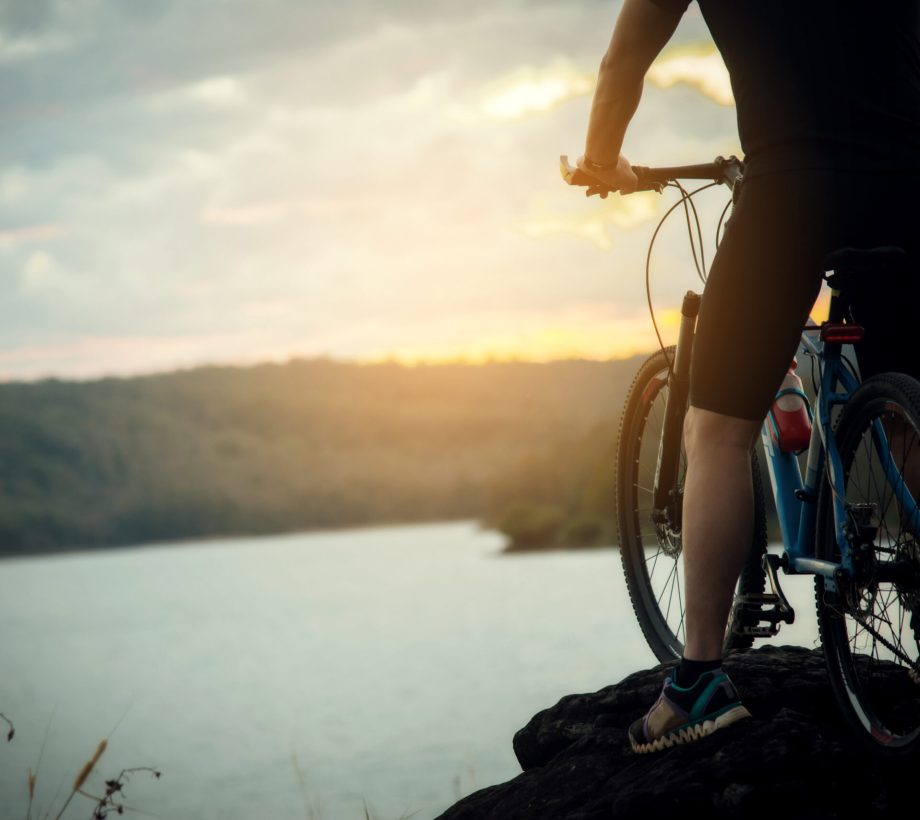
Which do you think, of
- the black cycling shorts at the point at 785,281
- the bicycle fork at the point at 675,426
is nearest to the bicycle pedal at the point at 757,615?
the bicycle fork at the point at 675,426

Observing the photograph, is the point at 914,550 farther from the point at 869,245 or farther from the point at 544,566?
the point at 544,566

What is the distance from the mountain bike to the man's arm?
180mm

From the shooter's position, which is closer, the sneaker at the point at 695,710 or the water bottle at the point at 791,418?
the sneaker at the point at 695,710

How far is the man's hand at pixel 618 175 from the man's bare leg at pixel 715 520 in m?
0.74

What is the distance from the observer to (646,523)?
143 inches

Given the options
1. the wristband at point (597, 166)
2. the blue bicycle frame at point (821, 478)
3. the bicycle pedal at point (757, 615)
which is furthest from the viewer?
the bicycle pedal at point (757, 615)

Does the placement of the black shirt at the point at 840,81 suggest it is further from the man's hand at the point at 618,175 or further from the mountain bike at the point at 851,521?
the man's hand at the point at 618,175

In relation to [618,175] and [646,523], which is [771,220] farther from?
[646,523]

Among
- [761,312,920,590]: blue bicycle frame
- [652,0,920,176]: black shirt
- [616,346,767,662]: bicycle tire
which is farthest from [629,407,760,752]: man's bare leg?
[616,346,767,662]: bicycle tire

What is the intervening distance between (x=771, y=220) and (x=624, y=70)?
20.8 inches

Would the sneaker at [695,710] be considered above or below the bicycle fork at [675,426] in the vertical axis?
below

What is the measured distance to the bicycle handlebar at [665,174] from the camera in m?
2.80

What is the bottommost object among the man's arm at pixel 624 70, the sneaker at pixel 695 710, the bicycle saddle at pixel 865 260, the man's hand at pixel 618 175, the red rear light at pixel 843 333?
the sneaker at pixel 695 710

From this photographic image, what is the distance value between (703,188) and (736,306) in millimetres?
875
